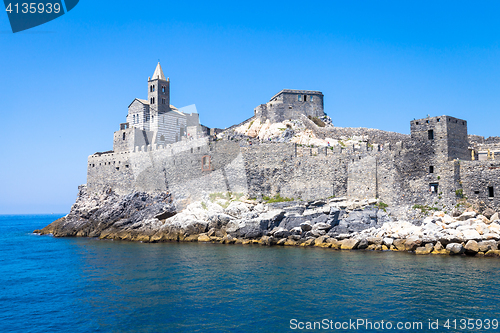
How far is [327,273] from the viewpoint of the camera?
21.0 metres

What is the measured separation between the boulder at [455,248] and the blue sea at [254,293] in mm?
1388

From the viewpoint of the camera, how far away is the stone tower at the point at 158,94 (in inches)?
2170

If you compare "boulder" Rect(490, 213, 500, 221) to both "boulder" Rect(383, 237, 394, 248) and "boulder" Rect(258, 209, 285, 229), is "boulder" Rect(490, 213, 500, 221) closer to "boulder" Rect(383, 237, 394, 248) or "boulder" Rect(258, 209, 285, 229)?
"boulder" Rect(383, 237, 394, 248)

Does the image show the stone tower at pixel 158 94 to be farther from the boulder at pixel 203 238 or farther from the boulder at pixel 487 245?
the boulder at pixel 487 245

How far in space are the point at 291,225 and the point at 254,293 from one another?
1450 centimetres

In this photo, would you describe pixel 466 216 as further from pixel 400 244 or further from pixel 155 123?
pixel 155 123

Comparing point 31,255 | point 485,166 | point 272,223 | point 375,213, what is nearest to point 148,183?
point 31,255

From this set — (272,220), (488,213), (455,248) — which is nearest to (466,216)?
(488,213)

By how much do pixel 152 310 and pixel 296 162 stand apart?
73.7ft

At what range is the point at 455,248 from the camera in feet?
81.8

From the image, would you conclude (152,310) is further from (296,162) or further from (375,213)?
(296,162)

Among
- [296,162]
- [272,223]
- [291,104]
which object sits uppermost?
[291,104]

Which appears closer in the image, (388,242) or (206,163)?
(388,242)

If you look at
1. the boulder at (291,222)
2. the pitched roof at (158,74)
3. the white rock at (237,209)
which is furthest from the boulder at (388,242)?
the pitched roof at (158,74)
